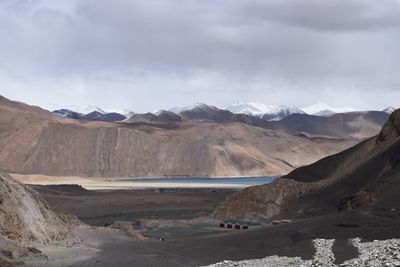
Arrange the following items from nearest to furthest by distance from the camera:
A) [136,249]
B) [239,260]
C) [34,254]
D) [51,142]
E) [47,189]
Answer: [239,260], [34,254], [136,249], [47,189], [51,142]

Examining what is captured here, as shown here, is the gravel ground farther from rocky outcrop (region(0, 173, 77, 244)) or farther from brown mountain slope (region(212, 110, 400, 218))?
brown mountain slope (region(212, 110, 400, 218))

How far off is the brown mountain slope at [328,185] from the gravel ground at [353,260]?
23036 mm

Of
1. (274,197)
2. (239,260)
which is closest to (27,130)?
(274,197)

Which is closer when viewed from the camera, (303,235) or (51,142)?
(303,235)

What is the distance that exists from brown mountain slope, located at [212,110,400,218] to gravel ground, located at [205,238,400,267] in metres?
23.0

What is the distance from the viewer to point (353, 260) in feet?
80.4

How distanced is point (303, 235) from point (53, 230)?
14.9 meters

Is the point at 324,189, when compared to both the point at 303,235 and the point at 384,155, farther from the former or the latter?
the point at 303,235

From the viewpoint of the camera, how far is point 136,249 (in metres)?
40.5

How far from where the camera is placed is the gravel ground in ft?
72.3

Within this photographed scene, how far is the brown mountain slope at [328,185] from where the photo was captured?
194 feet

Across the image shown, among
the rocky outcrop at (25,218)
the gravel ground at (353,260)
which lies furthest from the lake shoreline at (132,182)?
the gravel ground at (353,260)

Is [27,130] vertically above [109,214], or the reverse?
[27,130]

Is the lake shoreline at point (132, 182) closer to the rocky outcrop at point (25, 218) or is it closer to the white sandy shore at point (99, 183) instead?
the white sandy shore at point (99, 183)
